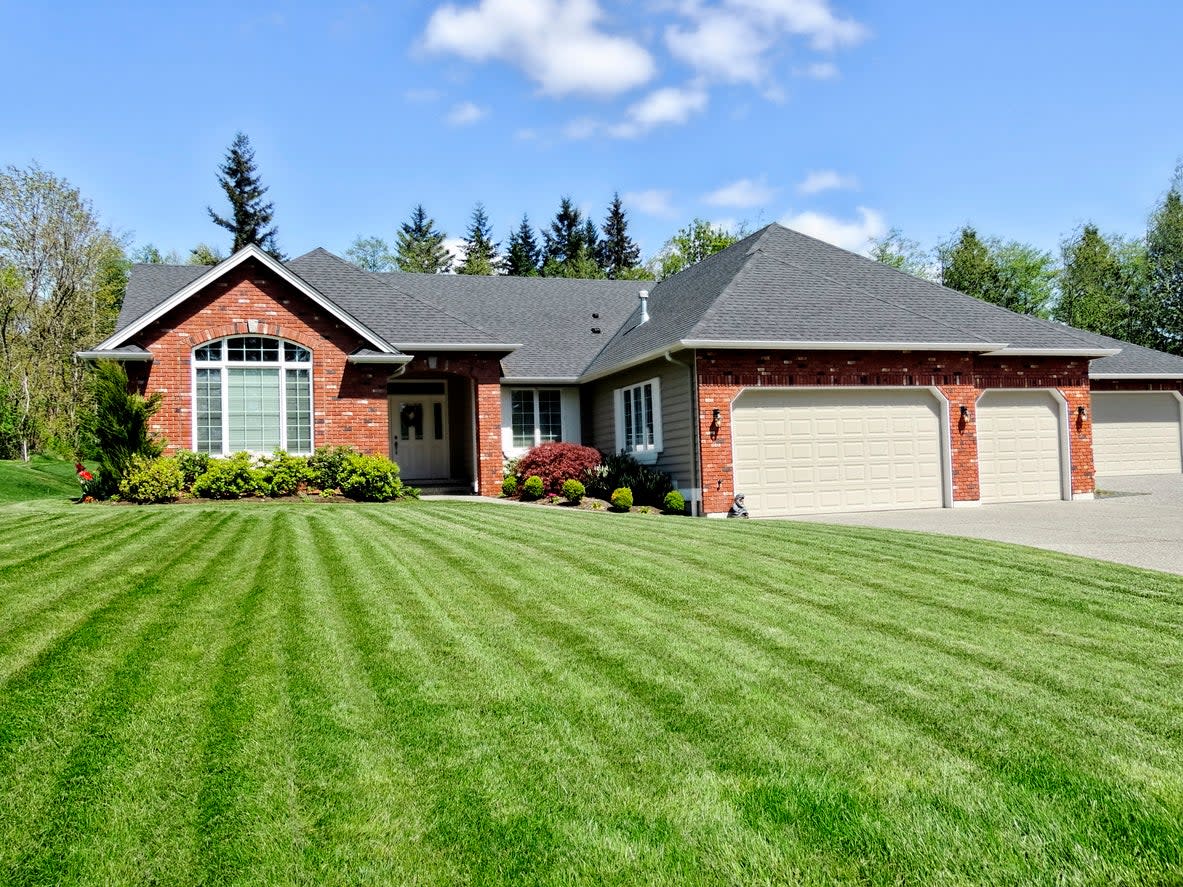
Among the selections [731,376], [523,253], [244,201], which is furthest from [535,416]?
[523,253]

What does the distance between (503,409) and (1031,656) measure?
1690 cm

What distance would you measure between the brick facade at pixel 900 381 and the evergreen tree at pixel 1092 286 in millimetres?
28599

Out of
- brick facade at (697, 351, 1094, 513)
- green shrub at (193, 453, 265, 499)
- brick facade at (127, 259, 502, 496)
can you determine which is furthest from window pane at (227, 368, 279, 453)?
brick facade at (697, 351, 1094, 513)

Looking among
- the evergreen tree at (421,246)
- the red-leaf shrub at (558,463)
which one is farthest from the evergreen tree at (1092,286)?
the evergreen tree at (421,246)

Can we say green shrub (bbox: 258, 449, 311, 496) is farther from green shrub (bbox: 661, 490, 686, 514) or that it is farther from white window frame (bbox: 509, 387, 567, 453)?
green shrub (bbox: 661, 490, 686, 514)

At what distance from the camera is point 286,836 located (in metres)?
3.21

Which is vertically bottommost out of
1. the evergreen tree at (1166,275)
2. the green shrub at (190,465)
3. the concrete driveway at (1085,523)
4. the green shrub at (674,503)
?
the concrete driveway at (1085,523)

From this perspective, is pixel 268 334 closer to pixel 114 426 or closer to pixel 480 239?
pixel 114 426

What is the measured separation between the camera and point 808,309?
17984 millimetres

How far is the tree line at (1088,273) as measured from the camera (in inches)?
1700

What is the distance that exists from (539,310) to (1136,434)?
55.1 ft

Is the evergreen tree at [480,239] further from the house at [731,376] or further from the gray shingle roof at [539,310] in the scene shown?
the house at [731,376]

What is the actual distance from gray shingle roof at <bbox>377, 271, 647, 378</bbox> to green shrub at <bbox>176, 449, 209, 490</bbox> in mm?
7409

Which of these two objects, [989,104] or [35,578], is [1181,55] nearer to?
[989,104]
